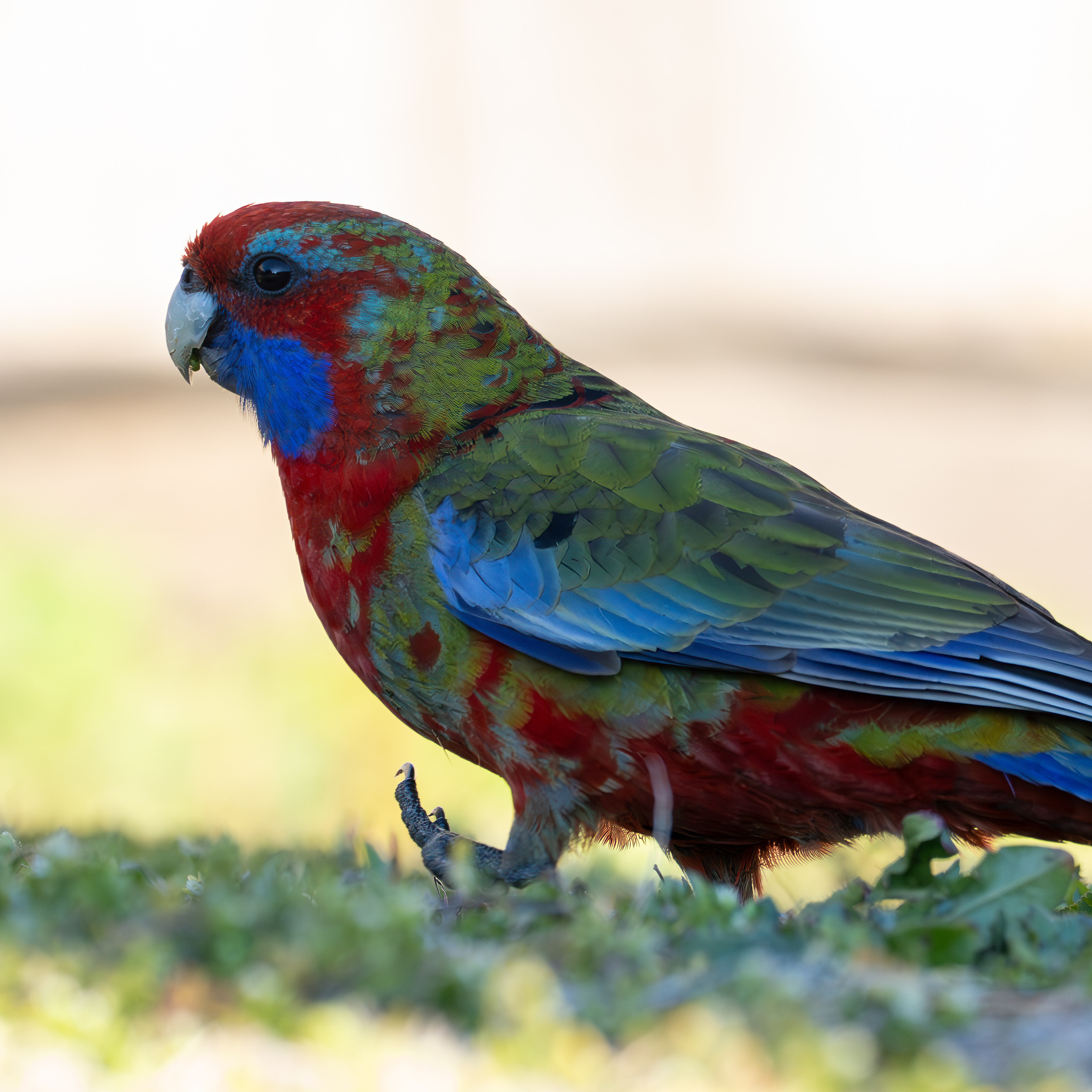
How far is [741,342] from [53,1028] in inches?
452

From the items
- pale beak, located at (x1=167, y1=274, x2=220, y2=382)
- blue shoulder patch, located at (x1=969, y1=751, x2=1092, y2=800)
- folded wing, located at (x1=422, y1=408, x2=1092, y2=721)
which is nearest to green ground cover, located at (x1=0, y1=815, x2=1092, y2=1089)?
blue shoulder patch, located at (x1=969, y1=751, x2=1092, y2=800)

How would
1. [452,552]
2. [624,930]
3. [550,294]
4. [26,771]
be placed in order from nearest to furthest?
[624,930] → [452,552] → [26,771] → [550,294]

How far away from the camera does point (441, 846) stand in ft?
11.2

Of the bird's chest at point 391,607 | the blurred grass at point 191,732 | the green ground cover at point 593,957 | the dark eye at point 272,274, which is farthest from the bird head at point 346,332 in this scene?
the blurred grass at point 191,732

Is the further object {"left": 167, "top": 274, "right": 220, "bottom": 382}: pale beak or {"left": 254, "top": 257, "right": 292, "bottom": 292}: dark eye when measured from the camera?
{"left": 167, "top": 274, "right": 220, "bottom": 382}: pale beak

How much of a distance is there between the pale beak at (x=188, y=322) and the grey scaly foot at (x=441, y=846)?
1500 millimetres

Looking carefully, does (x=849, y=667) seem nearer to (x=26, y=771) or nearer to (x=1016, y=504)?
(x=26, y=771)

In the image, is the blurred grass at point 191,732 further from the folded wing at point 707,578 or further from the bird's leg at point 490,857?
the folded wing at point 707,578

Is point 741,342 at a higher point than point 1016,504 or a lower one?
higher

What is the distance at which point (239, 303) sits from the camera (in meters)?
3.84

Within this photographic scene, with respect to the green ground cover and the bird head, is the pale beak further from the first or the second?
the green ground cover

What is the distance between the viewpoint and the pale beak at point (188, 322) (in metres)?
3.90

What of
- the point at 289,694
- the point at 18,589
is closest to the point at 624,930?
the point at 289,694

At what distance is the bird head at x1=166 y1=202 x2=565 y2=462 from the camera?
3.64 metres
